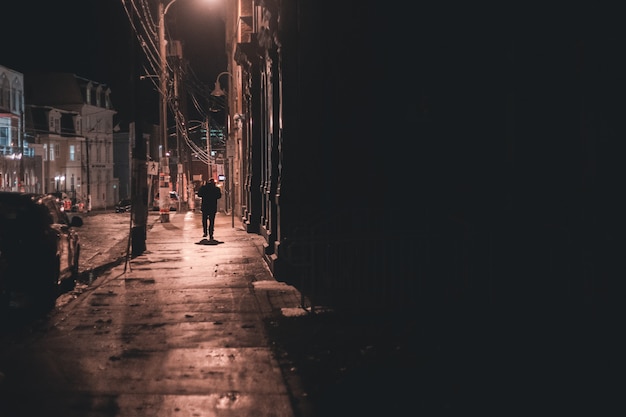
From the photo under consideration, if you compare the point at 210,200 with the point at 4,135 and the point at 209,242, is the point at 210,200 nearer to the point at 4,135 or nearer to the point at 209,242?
the point at 209,242

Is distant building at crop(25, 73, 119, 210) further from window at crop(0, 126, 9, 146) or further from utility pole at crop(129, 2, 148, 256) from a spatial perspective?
utility pole at crop(129, 2, 148, 256)

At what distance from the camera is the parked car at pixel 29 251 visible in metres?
10.6

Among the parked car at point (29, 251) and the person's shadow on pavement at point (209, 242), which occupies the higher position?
the parked car at point (29, 251)

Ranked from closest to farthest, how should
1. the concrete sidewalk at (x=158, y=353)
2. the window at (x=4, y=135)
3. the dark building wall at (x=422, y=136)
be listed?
the concrete sidewalk at (x=158, y=353) → the dark building wall at (x=422, y=136) → the window at (x=4, y=135)

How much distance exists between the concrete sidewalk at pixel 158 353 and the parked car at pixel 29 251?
0.49m

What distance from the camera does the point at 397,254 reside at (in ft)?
37.0

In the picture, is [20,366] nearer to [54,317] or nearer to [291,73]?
[54,317]

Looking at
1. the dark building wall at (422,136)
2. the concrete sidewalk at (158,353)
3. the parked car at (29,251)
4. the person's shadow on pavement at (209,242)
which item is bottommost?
the person's shadow on pavement at (209,242)

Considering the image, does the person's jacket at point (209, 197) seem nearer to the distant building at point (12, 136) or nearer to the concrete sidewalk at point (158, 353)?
the concrete sidewalk at point (158, 353)

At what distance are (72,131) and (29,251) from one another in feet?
199

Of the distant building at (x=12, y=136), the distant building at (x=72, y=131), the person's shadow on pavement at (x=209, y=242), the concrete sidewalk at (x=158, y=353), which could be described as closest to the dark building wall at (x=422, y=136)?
the concrete sidewalk at (x=158, y=353)

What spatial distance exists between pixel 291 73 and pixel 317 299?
4408 mm

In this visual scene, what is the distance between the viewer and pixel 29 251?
35.6 feet

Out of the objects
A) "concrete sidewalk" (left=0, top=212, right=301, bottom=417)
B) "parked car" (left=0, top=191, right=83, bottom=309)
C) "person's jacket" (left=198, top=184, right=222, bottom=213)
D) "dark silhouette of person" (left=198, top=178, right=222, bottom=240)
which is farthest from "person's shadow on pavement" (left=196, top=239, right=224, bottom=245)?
"parked car" (left=0, top=191, right=83, bottom=309)
